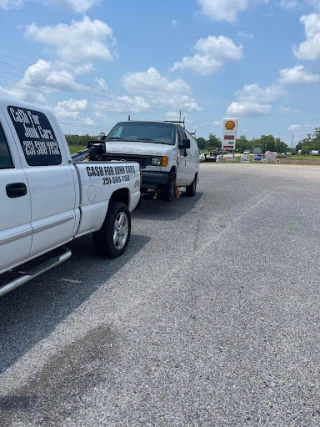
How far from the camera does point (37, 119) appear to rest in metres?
3.81

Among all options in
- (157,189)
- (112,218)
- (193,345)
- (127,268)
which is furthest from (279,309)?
(157,189)

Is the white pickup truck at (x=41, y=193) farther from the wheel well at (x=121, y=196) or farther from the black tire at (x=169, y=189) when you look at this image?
the black tire at (x=169, y=189)

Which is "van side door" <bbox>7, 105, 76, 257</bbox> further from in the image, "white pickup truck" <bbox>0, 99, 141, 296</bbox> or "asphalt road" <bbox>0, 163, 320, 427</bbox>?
"asphalt road" <bbox>0, 163, 320, 427</bbox>

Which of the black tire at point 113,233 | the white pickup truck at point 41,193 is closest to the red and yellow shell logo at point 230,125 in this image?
the black tire at point 113,233

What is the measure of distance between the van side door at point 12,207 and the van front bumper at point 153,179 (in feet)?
15.7

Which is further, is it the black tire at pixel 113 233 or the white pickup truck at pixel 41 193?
the black tire at pixel 113 233

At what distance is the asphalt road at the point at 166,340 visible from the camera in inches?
96.9

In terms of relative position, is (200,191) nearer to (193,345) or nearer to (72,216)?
(72,216)

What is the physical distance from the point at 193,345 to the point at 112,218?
7.75 feet

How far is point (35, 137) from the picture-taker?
368cm

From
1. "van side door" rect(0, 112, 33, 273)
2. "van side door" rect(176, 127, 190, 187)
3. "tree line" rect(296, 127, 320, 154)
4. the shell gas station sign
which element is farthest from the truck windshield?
"tree line" rect(296, 127, 320, 154)

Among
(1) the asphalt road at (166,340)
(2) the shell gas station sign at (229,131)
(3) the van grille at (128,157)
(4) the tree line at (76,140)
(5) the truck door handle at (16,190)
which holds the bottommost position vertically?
(1) the asphalt road at (166,340)

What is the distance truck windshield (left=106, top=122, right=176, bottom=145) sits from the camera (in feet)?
29.3

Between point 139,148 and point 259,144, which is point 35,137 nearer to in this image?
point 139,148
